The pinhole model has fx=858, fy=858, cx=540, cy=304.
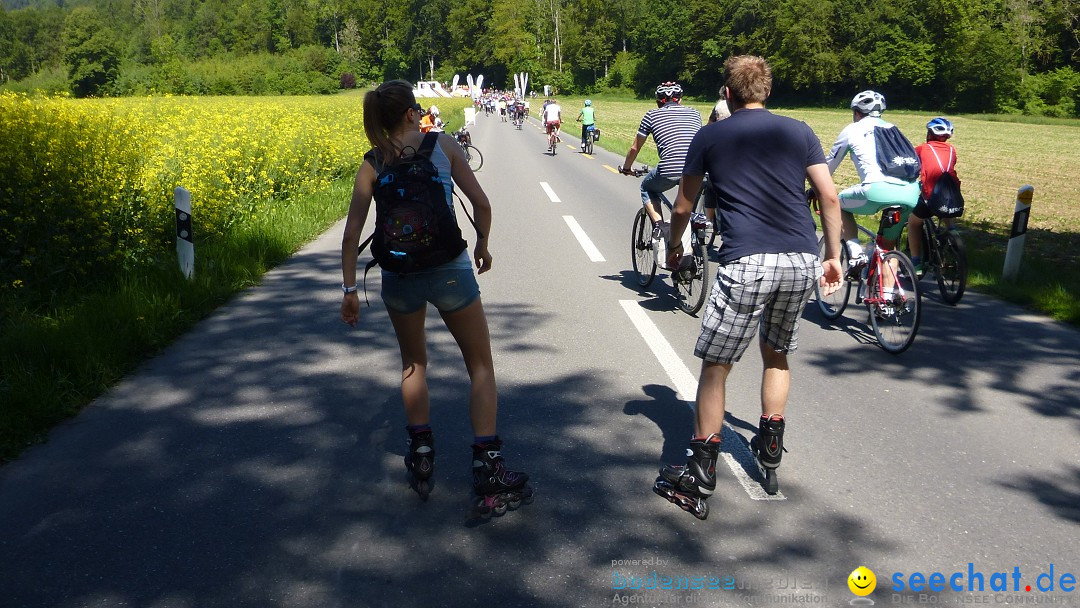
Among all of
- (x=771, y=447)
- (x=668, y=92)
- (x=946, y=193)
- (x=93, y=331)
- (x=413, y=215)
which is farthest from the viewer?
(x=668, y=92)

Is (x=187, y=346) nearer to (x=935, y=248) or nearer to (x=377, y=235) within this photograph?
(x=377, y=235)

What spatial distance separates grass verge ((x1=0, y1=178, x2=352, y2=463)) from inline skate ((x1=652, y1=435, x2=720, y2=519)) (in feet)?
10.9

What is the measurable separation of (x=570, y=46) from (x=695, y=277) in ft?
404

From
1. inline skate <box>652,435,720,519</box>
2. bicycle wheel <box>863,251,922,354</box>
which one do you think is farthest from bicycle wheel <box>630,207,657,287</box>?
inline skate <box>652,435,720,519</box>

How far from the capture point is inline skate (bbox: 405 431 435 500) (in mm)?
3791

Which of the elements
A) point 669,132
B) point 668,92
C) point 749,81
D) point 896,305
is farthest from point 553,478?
point 668,92

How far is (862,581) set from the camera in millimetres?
3168

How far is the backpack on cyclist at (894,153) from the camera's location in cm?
627

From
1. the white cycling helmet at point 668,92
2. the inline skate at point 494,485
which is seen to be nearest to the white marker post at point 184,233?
the white cycling helmet at point 668,92

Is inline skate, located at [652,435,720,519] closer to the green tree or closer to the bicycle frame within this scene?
the bicycle frame

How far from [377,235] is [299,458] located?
1.41 meters

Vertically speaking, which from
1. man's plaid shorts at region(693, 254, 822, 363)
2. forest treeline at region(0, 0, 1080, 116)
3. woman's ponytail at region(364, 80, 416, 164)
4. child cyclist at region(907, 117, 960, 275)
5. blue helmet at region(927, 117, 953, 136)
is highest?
forest treeline at region(0, 0, 1080, 116)

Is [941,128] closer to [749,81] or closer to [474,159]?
[749,81]

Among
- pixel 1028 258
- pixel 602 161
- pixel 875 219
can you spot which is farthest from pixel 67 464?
pixel 602 161
